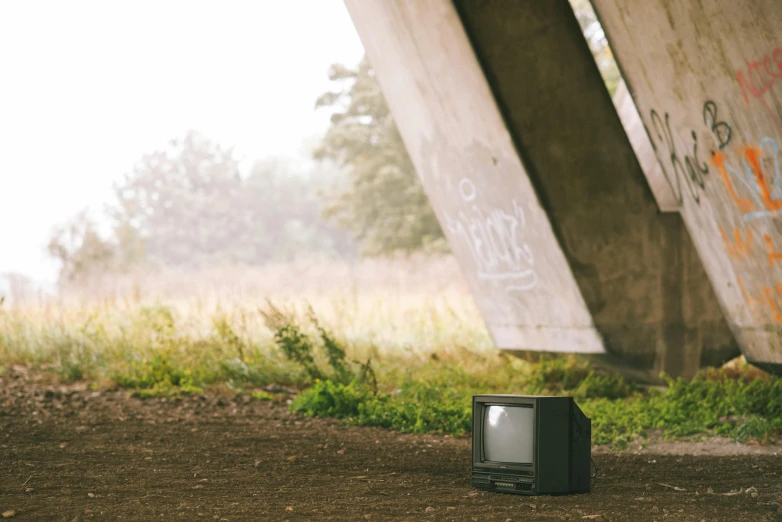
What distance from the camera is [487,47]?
25.4 ft

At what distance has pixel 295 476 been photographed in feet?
16.6

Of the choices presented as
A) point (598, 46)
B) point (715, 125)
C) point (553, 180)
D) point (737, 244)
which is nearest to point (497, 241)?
point (553, 180)

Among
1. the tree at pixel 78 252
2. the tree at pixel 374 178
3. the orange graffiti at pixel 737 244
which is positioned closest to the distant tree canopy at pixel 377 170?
the tree at pixel 374 178

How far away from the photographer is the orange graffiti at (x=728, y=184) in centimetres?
613

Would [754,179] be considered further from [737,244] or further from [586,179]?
[586,179]

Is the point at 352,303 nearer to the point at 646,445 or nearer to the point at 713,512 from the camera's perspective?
the point at 646,445

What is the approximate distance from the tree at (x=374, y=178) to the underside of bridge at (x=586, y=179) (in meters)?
16.0

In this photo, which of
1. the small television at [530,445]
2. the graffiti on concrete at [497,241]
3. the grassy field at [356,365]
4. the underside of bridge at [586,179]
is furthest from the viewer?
the graffiti on concrete at [497,241]

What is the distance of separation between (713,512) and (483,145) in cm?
467

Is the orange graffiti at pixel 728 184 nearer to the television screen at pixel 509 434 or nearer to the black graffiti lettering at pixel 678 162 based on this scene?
the black graffiti lettering at pixel 678 162

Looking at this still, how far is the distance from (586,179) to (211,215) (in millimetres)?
33421

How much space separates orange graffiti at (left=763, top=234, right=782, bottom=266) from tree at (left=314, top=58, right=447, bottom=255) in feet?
61.4

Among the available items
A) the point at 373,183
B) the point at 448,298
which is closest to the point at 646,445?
the point at 448,298

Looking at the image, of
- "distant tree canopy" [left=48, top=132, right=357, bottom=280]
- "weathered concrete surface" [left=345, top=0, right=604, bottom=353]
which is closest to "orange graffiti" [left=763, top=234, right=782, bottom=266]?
"weathered concrete surface" [left=345, top=0, right=604, bottom=353]
